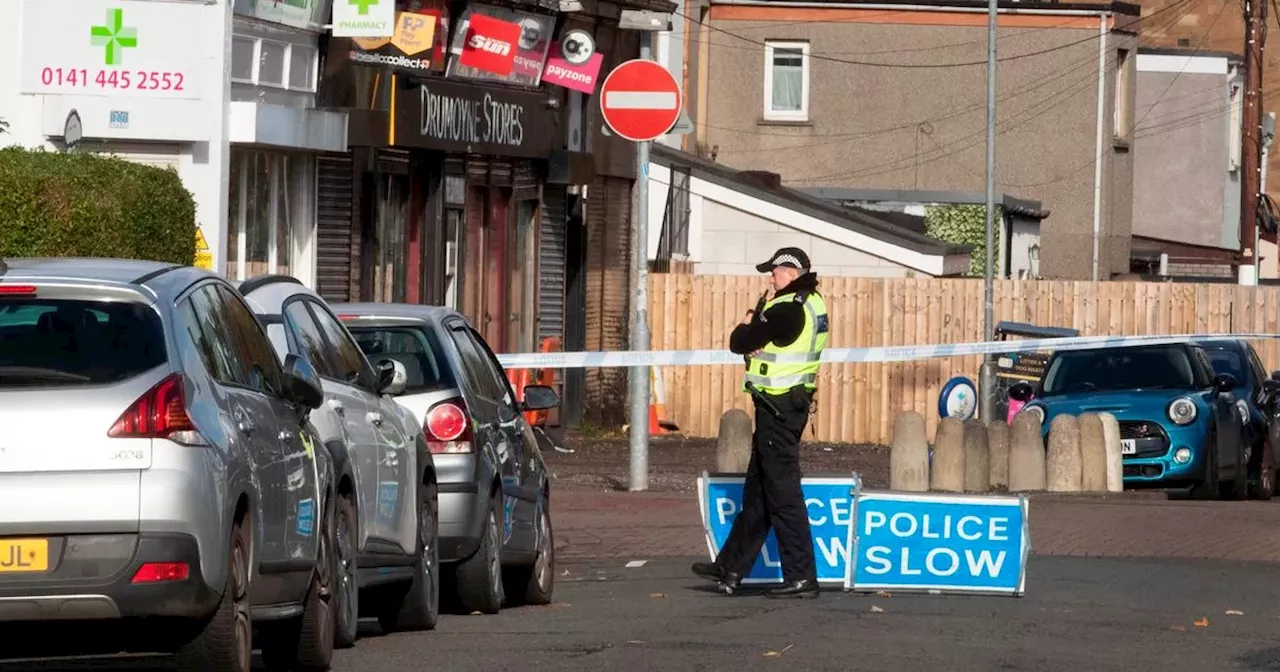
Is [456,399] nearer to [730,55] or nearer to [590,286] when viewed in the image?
[590,286]

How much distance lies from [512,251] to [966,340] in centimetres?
634

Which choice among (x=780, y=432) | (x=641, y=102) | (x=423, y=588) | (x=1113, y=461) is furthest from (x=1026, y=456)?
(x=423, y=588)

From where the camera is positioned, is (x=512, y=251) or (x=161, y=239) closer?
(x=161, y=239)

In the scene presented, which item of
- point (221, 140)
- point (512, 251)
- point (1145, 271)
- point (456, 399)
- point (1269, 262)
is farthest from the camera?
point (1269, 262)

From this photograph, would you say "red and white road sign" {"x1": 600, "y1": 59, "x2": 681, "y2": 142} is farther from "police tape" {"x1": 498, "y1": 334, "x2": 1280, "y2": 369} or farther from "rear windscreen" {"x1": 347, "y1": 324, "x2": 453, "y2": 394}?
"rear windscreen" {"x1": 347, "y1": 324, "x2": 453, "y2": 394}

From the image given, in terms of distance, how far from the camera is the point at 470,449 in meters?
11.4

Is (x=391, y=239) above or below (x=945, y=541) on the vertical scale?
above

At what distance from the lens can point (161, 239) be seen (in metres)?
16.0

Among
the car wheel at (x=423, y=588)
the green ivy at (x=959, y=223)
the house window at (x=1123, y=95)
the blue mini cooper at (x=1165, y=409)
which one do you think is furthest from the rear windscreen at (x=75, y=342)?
the house window at (x=1123, y=95)

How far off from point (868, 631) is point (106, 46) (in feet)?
29.8

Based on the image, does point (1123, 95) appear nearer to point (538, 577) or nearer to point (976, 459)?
point (976, 459)

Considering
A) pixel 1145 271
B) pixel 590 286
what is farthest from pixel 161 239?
pixel 1145 271

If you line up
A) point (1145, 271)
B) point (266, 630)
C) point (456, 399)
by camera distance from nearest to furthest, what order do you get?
point (266, 630) → point (456, 399) → point (1145, 271)

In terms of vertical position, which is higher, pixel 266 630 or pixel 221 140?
pixel 221 140
